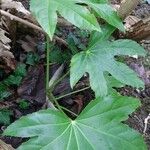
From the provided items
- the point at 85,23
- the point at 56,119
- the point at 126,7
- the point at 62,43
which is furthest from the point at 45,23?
the point at 62,43

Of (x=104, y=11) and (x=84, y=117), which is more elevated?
(x=104, y=11)

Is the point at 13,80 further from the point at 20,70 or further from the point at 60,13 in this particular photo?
the point at 60,13

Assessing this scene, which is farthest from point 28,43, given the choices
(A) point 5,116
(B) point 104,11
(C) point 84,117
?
(C) point 84,117

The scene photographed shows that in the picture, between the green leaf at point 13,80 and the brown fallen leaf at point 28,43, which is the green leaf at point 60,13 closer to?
the green leaf at point 13,80

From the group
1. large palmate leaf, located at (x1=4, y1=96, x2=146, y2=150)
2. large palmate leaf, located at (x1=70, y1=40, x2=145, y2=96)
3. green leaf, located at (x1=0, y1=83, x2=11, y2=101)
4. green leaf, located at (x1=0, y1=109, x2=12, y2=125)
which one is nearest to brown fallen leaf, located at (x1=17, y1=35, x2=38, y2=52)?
green leaf, located at (x1=0, y1=83, x2=11, y2=101)

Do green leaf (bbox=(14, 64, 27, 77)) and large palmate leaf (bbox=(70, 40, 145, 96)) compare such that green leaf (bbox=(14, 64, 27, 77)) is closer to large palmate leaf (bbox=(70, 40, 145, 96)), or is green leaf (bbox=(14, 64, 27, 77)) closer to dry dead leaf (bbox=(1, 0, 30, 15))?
dry dead leaf (bbox=(1, 0, 30, 15))

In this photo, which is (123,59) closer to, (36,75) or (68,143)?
(36,75)
